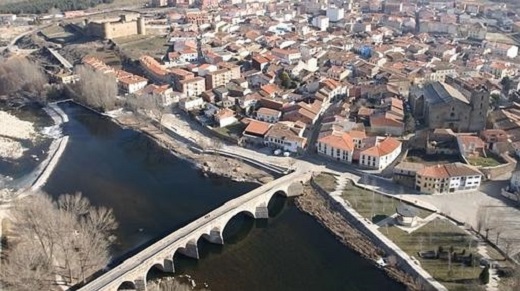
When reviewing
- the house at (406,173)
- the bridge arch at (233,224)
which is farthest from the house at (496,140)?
the bridge arch at (233,224)

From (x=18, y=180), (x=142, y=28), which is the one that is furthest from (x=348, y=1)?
(x=18, y=180)

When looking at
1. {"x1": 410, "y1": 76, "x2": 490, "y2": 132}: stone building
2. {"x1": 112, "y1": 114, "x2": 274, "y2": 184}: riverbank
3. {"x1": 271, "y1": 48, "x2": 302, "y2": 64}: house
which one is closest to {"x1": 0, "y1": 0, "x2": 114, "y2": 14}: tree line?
{"x1": 271, "y1": 48, "x2": 302, "y2": 64}: house

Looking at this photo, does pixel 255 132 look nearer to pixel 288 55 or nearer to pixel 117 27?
pixel 288 55

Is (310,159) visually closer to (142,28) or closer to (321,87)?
(321,87)

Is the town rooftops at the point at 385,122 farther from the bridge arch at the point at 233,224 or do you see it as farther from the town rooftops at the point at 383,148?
the bridge arch at the point at 233,224

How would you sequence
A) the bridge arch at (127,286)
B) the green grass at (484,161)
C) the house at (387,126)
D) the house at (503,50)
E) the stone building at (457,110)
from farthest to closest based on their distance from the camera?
1. the house at (503,50)
2. the house at (387,126)
3. the stone building at (457,110)
4. the green grass at (484,161)
5. the bridge arch at (127,286)

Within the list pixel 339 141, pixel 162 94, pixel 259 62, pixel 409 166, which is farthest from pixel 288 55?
pixel 409 166
